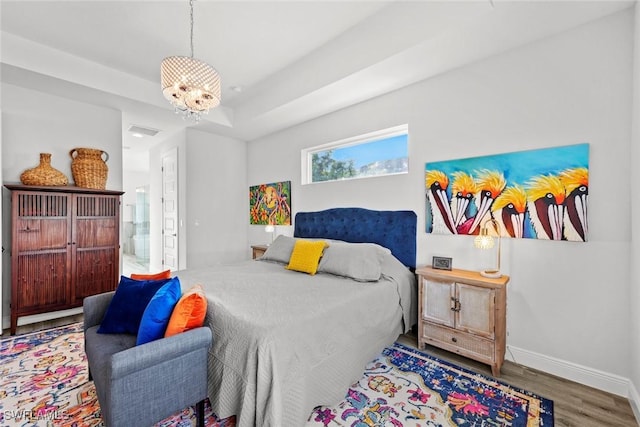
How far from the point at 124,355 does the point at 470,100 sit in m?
3.15

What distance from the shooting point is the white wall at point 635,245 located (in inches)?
69.7

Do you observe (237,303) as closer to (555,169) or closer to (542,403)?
(542,403)

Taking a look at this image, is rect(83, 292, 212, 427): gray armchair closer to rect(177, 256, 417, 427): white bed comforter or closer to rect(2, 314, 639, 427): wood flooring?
rect(177, 256, 417, 427): white bed comforter

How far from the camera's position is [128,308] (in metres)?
1.81

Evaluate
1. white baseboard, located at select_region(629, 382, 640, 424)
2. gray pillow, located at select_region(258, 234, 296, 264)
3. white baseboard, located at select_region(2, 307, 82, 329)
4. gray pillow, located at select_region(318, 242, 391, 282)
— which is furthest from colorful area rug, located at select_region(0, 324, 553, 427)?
gray pillow, located at select_region(258, 234, 296, 264)

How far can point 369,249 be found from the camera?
9.05ft

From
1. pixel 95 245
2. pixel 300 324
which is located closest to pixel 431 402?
pixel 300 324

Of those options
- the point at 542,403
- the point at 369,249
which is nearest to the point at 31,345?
the point at 369,249

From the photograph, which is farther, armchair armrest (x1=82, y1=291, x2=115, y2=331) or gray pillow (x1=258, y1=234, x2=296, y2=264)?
gray pillow (x1=258, y1=234, x2=296, y2=264)

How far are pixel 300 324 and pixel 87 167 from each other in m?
3.45

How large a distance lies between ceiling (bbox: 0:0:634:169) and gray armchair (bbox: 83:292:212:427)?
2.59m

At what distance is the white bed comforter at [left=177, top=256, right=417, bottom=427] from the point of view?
1423mm

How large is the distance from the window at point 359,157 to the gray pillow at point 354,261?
1.03 metres

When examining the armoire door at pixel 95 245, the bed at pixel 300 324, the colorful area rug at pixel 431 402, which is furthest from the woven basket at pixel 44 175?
the colorful area rug at pixel 431 402
